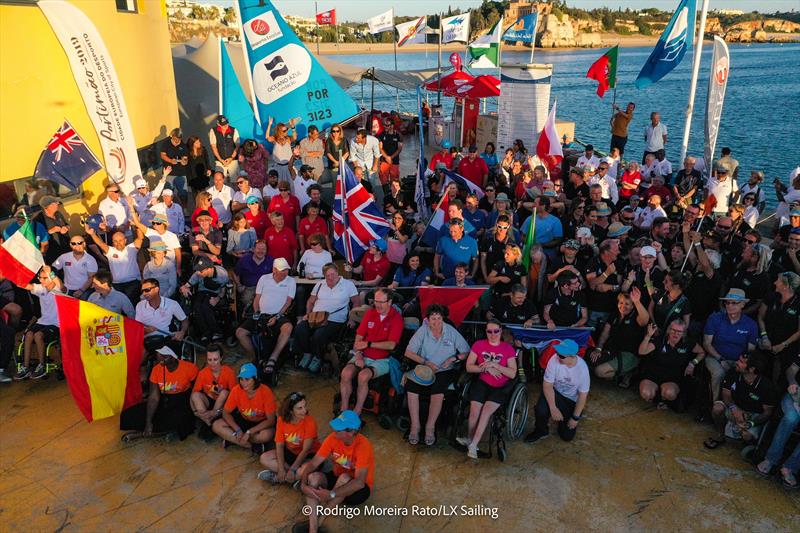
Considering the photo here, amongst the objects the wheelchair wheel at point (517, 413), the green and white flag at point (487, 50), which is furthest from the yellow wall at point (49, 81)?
the green and white flag at point (487, 50)

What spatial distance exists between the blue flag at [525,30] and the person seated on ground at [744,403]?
643 inches

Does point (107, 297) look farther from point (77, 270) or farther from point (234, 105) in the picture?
point (234, 105)

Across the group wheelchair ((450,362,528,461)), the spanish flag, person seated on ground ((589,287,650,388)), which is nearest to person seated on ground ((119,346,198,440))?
the spanish flag

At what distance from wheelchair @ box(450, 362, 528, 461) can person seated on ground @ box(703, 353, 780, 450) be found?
1.93 m

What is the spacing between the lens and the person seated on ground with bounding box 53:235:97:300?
784cm

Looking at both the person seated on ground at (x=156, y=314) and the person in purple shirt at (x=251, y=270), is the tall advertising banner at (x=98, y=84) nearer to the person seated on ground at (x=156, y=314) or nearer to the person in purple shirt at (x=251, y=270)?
the person in purple shirt at (x=251, y=270)

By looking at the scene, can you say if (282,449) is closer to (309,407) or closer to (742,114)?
(309,407)

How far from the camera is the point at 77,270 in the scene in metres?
7.84

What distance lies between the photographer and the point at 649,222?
905 centimetres

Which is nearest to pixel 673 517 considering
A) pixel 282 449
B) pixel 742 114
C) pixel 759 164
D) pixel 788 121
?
pixel 282 449

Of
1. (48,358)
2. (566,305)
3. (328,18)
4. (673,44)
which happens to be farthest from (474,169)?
(328,18)

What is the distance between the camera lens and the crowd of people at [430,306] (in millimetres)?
5918

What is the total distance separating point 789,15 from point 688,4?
21833 cm

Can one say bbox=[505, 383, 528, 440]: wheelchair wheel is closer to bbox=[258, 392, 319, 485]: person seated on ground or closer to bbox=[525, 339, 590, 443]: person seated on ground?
bbox=[525, 339, 590, 443]: person seated on ground
